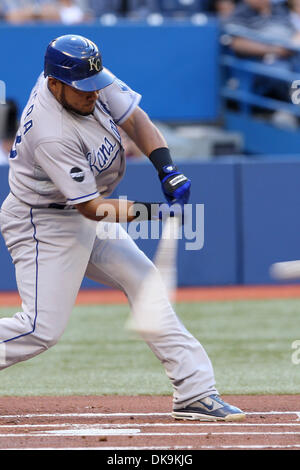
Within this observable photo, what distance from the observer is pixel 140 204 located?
4.83 metres

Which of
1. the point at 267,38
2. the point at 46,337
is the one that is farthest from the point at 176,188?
the point at 267,38

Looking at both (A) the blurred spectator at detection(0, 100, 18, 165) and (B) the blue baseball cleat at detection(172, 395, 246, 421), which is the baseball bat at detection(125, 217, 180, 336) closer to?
(B) the blue baseball cleat at detection(172, 395, 246, 421)

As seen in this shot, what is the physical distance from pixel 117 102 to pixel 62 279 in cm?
95

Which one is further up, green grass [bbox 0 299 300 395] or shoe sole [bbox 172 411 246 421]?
shoe sole [bbox 172 411 246 421]

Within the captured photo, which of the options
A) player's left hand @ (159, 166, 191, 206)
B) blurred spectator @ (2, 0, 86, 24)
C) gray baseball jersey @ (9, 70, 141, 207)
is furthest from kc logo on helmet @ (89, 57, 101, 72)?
blurred spectator @ (2, 0, 86, 24)

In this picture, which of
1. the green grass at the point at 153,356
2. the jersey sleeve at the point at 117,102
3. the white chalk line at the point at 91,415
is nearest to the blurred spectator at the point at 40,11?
the green grass at the point at 153,356

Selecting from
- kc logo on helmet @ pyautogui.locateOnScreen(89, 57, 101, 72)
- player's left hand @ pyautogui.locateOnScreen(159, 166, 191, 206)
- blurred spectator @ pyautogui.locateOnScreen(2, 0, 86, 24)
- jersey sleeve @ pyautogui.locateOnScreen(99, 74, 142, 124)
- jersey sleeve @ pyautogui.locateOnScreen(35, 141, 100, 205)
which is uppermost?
kc logo on helmet @ pyautogui.locateOnScreen(89, 57, 101, 72)

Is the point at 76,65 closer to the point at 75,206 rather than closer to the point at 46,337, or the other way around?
the point at 75,206

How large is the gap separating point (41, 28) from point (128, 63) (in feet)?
4.25

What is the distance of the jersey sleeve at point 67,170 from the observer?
4.72m

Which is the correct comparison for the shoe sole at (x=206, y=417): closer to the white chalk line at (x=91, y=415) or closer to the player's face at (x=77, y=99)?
the white chalk line at (x=91, y=415)

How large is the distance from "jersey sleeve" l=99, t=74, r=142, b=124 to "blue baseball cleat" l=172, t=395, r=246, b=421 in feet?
4.96

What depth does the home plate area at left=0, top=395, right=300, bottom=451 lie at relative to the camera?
4531 millimetres

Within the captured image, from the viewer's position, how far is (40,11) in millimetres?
13672
